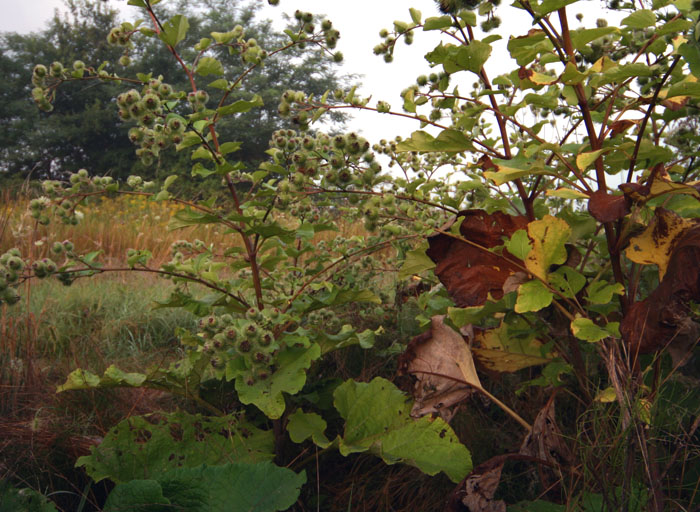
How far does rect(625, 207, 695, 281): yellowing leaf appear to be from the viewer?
1.23m

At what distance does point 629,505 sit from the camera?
3.77ft

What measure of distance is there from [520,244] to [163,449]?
1.13m

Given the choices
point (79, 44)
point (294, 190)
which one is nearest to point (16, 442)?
point (294, 190)

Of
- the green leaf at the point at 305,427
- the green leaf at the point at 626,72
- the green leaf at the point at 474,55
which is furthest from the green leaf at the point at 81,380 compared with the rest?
the green leaf at the point at 626,72

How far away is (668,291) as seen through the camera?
1.15m

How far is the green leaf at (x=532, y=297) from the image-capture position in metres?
1.18

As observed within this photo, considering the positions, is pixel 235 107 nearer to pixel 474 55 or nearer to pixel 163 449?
pixel 474 55

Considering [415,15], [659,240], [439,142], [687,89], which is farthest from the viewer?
[415,15]

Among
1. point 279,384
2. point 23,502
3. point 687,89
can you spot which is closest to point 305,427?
point 279,384

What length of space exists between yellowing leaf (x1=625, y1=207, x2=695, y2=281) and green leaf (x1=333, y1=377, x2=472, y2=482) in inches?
24.9

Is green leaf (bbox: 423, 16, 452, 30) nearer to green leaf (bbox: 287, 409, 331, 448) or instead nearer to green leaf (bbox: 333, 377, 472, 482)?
green leaf (bbox: 333, 377, 472, 482)

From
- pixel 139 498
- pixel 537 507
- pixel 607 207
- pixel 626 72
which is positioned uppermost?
pixel 626 72

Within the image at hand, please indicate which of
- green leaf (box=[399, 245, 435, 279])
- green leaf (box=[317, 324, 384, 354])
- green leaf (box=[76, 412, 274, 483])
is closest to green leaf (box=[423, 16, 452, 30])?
green leaf (box=[399, 245, 435, 279])

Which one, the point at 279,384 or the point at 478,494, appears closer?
the point at 478,494
